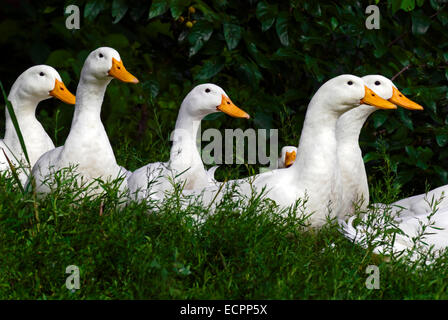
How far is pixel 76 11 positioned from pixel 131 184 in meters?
1.45

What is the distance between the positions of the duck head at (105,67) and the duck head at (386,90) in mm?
1624

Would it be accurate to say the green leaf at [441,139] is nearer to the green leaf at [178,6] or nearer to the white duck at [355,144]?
the white duck at [355,144]

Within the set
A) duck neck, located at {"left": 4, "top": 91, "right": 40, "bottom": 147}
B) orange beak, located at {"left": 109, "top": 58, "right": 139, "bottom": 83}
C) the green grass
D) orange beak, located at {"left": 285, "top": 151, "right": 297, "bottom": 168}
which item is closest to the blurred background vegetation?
orange beak, located at {"left": 285, "top": 151, "right": 297, "bottom": 168}

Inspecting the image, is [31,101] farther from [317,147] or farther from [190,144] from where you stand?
[317,147]

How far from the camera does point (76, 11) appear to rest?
5.75m

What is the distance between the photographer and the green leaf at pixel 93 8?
563 centimetres

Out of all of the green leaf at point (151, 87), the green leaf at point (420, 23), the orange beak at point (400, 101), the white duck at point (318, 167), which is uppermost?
the green leaf at point (420, 23)

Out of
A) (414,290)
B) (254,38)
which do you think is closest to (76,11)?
(254,38)

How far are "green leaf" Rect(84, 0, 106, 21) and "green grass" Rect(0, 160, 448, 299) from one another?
68.9 inches

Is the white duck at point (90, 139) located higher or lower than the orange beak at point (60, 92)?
lower

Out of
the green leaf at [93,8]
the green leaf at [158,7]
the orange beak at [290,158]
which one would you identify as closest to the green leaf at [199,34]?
the green leaf at [158,7]

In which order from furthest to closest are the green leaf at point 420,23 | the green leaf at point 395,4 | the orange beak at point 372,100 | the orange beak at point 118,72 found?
the green leaf at point 420,23 → the green leaf at point 395,4 → the orange beak at point 372,100 → the orange beak at point 118,72

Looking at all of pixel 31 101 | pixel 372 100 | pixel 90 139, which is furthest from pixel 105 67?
pixel 372 100
